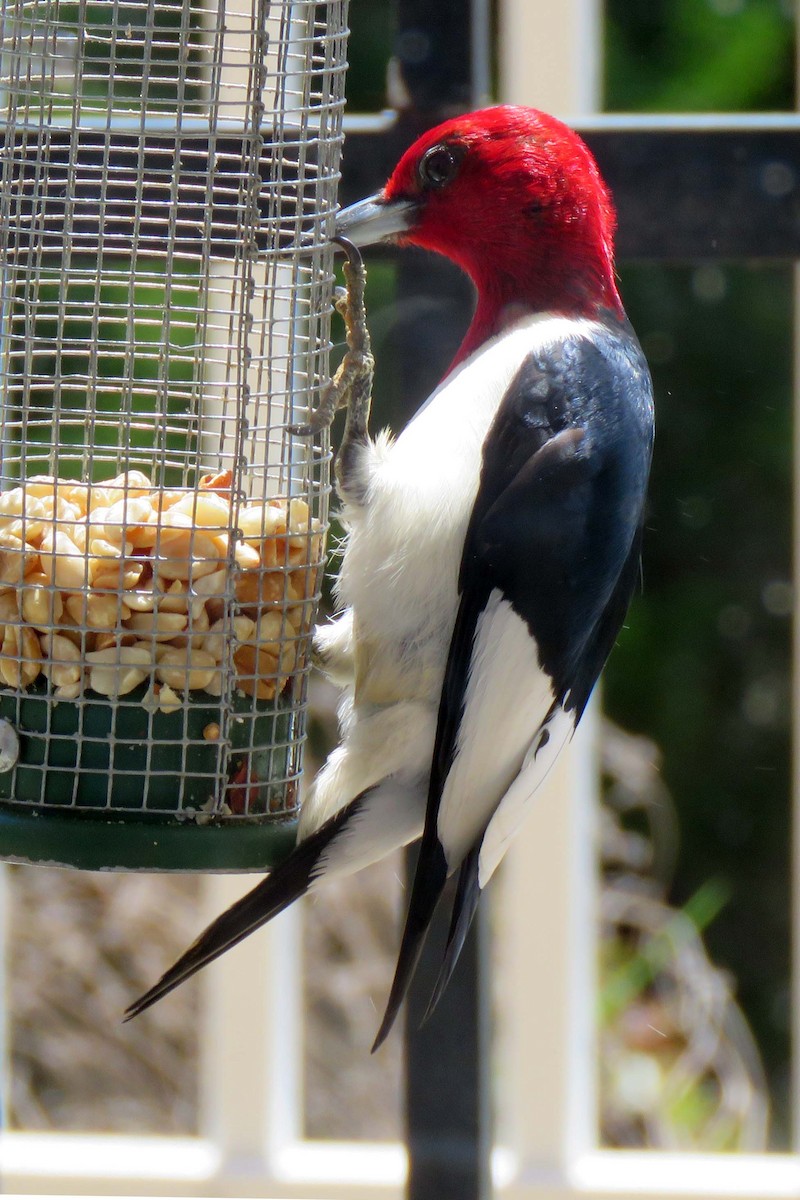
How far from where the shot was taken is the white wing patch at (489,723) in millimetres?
1811

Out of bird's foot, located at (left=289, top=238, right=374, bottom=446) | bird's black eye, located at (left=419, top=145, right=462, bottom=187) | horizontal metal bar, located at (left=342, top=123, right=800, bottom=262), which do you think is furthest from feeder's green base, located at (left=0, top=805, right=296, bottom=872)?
horizontal metal bar, located at (left=342, top=123, right=800, bottom=262)

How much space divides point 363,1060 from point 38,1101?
2.92ft

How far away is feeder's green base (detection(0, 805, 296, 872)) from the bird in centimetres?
12

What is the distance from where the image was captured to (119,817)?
68.0 inches

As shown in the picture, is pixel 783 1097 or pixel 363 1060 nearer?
pixel 363 1060

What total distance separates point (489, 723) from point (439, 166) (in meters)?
0.76

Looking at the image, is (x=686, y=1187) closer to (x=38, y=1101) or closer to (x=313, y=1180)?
(x=313, y=1180)

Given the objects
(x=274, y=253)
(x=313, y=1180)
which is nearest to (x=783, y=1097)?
(x=313, y=1180)

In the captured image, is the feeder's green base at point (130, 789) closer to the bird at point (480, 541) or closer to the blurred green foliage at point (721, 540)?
the bird at point (480, 541)

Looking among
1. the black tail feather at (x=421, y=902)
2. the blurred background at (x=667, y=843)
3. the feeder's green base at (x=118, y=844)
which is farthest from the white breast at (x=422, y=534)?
the blurred background at (x=667, y=843)

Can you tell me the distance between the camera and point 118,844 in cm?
168

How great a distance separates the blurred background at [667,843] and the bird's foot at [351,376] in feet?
6.17

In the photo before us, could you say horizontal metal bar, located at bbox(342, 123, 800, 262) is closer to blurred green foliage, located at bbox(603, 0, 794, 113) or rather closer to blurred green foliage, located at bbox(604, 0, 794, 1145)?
blurred green foliage, located at bbox(604, 0, 794, 1145)

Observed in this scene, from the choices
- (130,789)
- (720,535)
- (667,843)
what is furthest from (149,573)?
(720,535)
